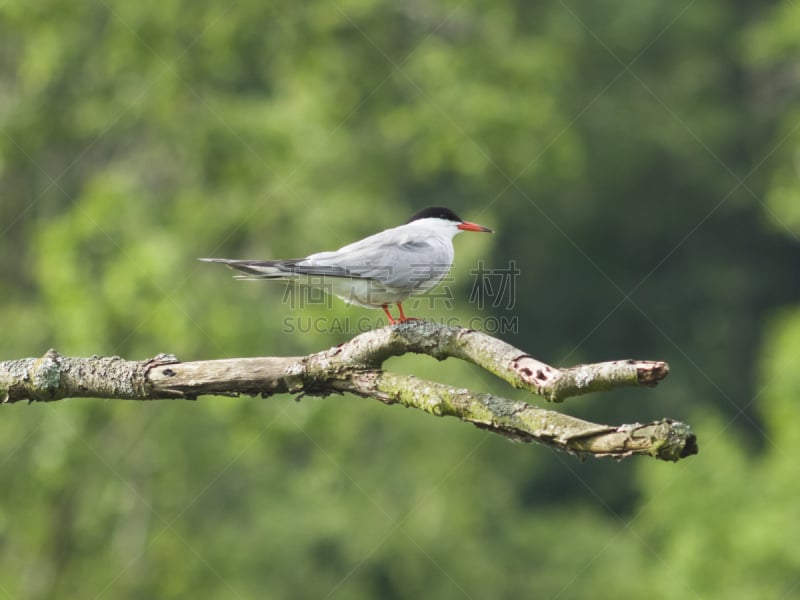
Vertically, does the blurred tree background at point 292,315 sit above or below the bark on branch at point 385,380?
below

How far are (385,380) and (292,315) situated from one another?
9204 millimetres

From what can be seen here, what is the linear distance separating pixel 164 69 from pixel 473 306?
9.05 meters

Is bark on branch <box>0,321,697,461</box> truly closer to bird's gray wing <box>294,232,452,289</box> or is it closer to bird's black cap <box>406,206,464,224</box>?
bird's gray wing <box>294,232,452,289</box>

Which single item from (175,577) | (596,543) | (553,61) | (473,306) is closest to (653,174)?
(596,543)

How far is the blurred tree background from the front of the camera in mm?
12828

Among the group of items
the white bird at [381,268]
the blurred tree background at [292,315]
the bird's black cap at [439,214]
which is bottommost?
the blurred tree background at [292,315]

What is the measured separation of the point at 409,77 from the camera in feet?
56.4

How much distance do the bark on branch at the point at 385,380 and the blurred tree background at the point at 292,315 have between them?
698 cm

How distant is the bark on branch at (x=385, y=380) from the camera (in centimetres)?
352

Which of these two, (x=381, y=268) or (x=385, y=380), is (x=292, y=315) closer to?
(x=381, y=268)

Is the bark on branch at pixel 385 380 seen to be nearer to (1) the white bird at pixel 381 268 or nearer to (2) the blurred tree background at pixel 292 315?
(1) the white bird at pixel 381 268

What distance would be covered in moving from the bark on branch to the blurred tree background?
22.9ft

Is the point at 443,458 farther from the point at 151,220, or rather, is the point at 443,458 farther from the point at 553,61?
the point at 151,220

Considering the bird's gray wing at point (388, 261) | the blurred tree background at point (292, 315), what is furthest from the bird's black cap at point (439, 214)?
the blurred tree background at point (292, 315)
